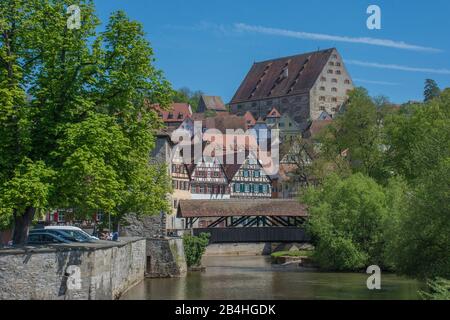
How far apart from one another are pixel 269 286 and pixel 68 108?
13759 mm

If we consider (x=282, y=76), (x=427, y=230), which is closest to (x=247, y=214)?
(x=427, y=230)

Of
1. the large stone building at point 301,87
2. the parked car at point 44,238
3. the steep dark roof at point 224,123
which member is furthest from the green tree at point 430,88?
the parked car at point 44,238

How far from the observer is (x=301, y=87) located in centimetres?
12431

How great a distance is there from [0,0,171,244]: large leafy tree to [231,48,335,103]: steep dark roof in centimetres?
9662

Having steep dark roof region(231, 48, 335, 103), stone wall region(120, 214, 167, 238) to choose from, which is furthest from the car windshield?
steep dark roof region(231, 48, 335, 103)

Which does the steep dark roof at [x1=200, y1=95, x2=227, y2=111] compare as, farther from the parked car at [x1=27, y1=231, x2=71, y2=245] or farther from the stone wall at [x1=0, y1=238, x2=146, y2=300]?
the stone wall at [x1=0, y1=238, x2=146, y2=300]

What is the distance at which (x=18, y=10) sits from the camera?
26516 millimetres

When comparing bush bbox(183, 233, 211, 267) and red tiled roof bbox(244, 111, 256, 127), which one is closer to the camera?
bush bbox(183, 233, 211, 267)

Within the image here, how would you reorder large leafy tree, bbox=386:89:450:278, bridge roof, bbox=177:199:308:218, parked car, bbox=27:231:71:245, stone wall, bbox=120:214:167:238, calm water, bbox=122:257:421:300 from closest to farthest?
large leafy tree, bbox=386:89:450:278 < parked car, bbox=27:231:71:245 < calm water, bbox=122:257:421:300 < stone wall, bbox=120:214:167:238 < bridge roof, bbox=177:199:308:218

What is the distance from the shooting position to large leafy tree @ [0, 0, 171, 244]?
24125 millimetres

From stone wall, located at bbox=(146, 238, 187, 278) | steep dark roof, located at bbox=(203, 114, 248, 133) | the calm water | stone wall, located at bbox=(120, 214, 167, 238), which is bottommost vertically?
the calm water

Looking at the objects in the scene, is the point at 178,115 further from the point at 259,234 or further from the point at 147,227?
the point at 147,227
